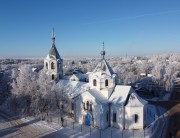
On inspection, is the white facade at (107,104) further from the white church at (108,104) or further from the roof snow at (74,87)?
the roof snow at (74,87)

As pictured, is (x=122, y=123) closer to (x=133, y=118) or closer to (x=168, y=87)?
(x=133, y=118)

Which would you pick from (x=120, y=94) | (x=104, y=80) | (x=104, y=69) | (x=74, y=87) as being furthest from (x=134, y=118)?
(x=74, y=87)

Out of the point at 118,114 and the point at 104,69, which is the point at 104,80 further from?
the point at 118,114

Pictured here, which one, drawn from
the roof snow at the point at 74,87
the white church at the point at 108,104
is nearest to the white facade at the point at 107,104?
the white church at the point at 108,104

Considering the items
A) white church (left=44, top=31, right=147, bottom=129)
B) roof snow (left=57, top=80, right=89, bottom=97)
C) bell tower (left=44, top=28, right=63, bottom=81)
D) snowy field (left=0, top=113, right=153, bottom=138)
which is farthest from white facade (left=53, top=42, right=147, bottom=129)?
bell tower (left=44, top=28, right=63, bottom=81)

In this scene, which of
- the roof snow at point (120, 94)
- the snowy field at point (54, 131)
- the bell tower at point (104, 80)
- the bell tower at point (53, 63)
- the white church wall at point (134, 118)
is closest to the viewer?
the snowy field at point (54, 131)

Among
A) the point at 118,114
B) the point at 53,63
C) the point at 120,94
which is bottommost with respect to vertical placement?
the point at 118,114

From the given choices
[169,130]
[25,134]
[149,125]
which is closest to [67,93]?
[25,134]

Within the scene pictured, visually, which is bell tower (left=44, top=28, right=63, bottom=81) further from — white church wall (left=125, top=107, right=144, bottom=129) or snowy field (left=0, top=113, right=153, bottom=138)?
white church wall (left=125, top=107, right=144, bottom=129)
